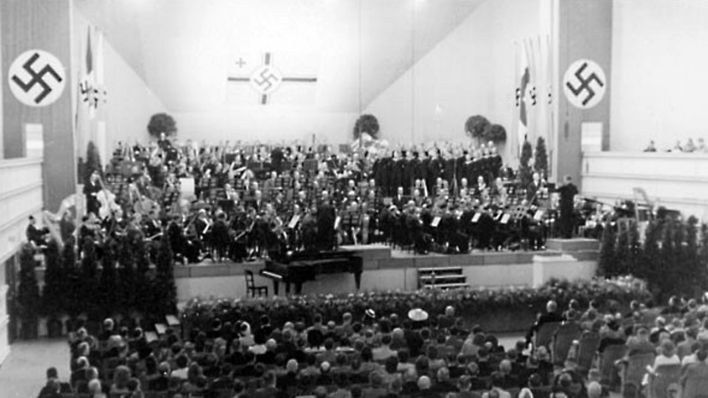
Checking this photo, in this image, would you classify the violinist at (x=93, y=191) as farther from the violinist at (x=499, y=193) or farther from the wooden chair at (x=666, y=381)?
the wooden chair at (x=666, y=381)

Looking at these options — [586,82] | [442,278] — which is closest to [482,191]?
[586,82]

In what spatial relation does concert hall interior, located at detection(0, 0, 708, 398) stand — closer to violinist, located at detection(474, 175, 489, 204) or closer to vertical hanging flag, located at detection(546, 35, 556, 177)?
vertical hanging flag, located at detection(546, 35, 556, 177)

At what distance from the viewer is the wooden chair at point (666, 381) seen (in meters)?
12.5

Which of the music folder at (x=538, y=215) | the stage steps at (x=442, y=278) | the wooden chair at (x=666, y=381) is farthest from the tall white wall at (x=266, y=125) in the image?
the wooden chair at (x=666, y=381)

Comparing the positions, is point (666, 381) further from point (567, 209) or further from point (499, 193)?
point (499, 193)

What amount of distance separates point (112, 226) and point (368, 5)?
16757 millimetres

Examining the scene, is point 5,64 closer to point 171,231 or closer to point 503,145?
point 171,231

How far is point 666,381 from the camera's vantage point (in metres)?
12.6

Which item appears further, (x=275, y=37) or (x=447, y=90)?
(x=447, y=90)

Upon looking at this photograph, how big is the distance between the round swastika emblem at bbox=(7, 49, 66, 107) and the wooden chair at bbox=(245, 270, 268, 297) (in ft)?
17.8

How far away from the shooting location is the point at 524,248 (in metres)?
24.4

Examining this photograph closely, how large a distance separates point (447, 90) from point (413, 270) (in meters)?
17.8

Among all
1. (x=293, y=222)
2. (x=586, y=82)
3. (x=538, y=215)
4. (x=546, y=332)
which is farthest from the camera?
(x=586, y=82)

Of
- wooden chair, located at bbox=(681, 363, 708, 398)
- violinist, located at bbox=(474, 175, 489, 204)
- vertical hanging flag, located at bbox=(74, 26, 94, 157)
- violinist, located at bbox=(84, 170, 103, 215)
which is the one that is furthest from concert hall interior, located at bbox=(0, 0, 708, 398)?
violinist, located at bbox=(84, 170, 103, 215)
